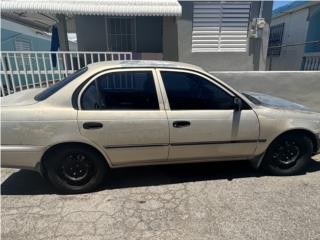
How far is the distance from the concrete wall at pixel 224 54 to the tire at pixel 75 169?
5682mm

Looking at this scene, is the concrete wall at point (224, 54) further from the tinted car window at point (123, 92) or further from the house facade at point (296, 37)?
the tinted car window at point (123, 92)

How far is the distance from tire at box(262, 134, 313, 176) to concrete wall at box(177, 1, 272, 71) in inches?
201

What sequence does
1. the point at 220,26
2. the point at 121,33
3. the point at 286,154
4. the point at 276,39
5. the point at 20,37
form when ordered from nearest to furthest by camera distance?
the point at 286,154 < the point at 220,26 < the point at 121,33 < the point at 20,37 < the point at 276,39

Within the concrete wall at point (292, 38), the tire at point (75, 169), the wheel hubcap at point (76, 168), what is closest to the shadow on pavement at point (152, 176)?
the tire at point (75, 169)

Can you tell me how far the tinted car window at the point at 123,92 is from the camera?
3.02m

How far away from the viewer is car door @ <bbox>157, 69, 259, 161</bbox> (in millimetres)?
3121

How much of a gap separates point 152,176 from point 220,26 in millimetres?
5950

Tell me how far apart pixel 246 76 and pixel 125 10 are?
3.82 meters

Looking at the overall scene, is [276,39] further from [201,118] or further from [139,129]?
[139,129]

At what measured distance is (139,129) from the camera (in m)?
3.01

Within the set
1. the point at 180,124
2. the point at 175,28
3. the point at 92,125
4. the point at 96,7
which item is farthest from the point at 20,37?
the point at 180,124

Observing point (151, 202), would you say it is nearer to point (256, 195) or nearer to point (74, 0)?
point (256, 195)

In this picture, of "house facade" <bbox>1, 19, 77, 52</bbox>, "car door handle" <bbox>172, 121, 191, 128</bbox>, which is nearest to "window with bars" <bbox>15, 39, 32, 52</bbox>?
"house facade" <bbox>1, 19, 77, 52</bbox>

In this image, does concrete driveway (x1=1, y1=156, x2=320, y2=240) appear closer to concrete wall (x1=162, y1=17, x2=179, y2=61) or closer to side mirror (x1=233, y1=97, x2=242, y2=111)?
side mirror (x1=233, y1=97, x2=242, y2=111)
